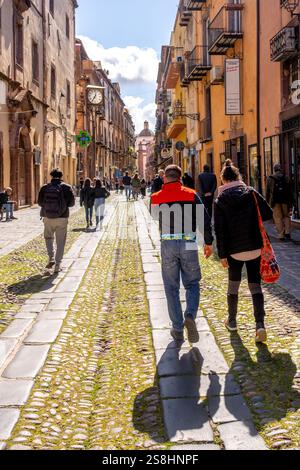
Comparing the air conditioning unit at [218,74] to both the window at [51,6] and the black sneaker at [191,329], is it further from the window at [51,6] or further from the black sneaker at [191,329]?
the black sneaker at [191,329]

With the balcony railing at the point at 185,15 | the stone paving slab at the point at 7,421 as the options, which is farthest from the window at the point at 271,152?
the balcony railing at the point at 185,15

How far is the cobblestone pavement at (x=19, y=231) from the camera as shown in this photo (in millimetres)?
12664

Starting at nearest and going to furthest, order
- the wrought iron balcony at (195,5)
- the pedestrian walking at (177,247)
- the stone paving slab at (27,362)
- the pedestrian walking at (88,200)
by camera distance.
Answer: the stone paving slab at (27,362)
the pedestrian walking at (177,247)
the pedestrian walking at (88,200)
the wrought iron balcony at (195,5)

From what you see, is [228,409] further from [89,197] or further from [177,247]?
[89,197]

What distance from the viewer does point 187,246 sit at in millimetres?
5105

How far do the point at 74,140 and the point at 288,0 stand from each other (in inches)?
1009

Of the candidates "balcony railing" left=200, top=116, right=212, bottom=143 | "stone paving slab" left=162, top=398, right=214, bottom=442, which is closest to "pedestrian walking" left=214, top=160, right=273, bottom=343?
"stone paving slab" left=162, top=398, right=214, bottom=442

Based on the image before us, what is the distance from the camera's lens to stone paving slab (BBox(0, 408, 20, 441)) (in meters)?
3.39

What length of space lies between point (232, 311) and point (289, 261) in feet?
14.5

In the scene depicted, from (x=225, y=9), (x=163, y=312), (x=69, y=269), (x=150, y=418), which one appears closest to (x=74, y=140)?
(x=225, y=9)

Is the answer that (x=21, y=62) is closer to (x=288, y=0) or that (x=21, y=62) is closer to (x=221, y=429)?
(x=288, y=0)

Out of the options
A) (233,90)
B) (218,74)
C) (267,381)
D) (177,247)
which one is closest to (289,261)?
(177,247)

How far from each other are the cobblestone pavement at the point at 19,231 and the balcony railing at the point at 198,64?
10.2 metres

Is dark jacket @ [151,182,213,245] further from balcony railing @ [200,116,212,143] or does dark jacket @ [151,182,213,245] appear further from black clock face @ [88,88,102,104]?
black clock face @ [88,88,102,104]
